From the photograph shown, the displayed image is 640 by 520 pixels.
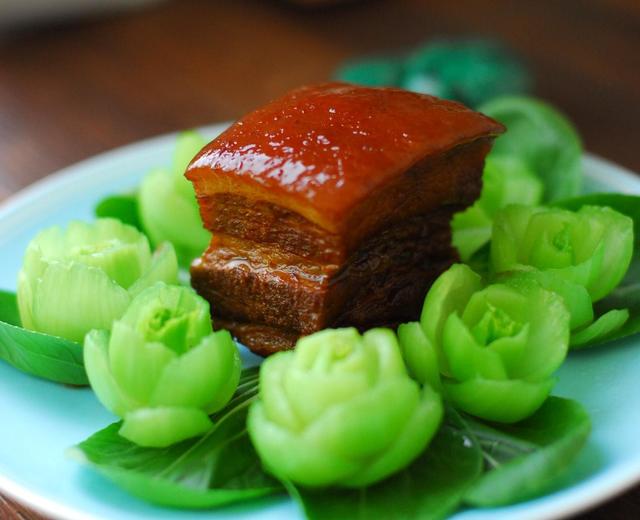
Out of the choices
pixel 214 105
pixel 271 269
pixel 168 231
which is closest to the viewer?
pixel 271 269

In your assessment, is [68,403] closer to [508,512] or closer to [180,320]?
[180,320]

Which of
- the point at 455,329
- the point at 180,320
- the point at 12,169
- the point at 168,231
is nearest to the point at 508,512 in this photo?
the point at 455,329

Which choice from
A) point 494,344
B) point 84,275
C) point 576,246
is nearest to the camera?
point 494,344

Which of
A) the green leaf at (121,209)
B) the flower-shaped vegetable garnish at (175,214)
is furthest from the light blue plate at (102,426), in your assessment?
the flower-shaped vegetable garnish at (175,214)

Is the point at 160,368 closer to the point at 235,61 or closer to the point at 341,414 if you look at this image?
the point at 341,414

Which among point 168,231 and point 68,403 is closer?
point 68,403

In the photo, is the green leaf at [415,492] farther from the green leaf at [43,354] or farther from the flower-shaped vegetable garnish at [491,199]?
the flower-shaped vegetable garnish at [491,199]

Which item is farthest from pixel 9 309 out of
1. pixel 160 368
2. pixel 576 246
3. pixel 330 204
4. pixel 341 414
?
pixel 576 246
